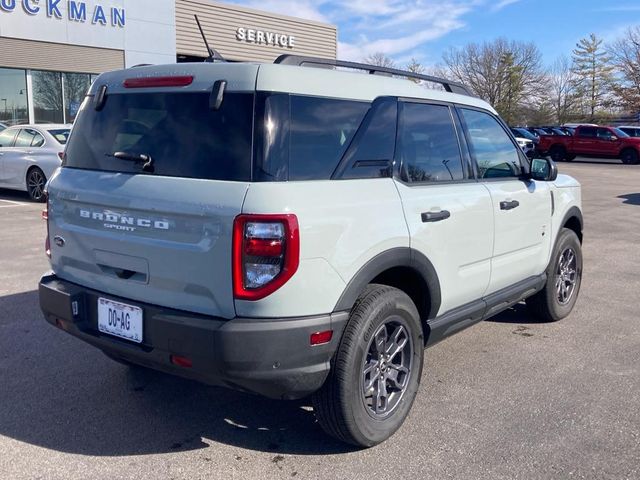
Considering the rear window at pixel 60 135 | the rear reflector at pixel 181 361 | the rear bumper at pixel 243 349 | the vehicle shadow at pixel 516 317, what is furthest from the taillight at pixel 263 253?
the rear window at pixel 60 135

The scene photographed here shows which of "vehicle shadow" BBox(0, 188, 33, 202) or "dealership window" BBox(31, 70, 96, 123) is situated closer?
"vehicle shadow" BBox(0, 188, 33, 202)

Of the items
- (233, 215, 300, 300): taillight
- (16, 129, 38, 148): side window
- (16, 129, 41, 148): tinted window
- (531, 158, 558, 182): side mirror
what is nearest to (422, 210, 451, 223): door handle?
(233, 215, 300, 300): taillight

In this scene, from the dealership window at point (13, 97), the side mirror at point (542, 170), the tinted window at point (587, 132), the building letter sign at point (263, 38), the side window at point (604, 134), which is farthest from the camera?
the tinted window at point (587, 132)

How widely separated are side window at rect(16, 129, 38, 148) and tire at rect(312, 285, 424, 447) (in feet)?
34.7

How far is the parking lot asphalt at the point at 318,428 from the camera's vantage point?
10.5 feet

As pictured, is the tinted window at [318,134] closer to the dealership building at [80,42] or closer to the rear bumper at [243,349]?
the rear bumper at [243,349]

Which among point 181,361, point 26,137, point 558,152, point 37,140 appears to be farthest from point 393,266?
point 558,152

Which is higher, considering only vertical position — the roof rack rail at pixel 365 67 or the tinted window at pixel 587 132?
the tinted window at pixel 587 132

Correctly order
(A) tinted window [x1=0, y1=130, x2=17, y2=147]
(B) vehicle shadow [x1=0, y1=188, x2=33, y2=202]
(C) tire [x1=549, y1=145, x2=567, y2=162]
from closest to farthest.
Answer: (A) tinted window [x1=0, y1=130, x2=17, y2=147] < (B) vehicle shadow [x1=0, y1=188, x2=33, y2=202] < (C) tire [x1=549, y1=145, x2=567, y2=162]

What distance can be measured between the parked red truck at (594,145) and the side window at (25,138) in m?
23.6

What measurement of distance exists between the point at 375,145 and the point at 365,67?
0.62m

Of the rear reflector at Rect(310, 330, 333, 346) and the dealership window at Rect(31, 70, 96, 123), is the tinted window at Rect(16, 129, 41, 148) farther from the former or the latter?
the rear reflector at Rect(310, 330, 333, 346)

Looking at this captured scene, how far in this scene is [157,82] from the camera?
3336 mm

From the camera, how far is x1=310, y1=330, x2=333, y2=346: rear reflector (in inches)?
117
